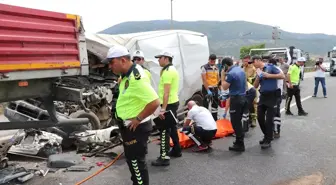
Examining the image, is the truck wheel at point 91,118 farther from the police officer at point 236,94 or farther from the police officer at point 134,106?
the police officer at point 134,106

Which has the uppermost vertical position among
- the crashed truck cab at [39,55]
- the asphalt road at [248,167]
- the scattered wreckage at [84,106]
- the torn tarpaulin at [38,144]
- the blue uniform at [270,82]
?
the crashed truck cab at [39,55]

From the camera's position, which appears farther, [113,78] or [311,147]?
[113,78]

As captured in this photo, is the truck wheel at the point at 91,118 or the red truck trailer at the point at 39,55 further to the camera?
the truck wheel at the point at 91,118

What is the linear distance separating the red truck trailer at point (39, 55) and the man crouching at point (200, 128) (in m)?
2.38

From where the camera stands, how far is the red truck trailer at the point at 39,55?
3.56m

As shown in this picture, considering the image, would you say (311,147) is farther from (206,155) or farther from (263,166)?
(206,155)

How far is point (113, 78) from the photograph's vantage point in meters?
7.70

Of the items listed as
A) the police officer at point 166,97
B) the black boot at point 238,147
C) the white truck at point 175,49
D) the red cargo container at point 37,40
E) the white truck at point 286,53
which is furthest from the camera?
the white truck at point 286,53

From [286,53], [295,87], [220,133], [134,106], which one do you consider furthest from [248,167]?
[286,53]

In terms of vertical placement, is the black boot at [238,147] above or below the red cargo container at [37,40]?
below

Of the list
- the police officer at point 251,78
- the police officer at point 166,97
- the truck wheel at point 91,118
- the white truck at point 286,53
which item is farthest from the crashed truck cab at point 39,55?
the white truck at point 286,53

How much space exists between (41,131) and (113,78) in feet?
6.92

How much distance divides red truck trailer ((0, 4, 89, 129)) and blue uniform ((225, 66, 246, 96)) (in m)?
2.64

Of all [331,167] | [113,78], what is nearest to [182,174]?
[331,167]
